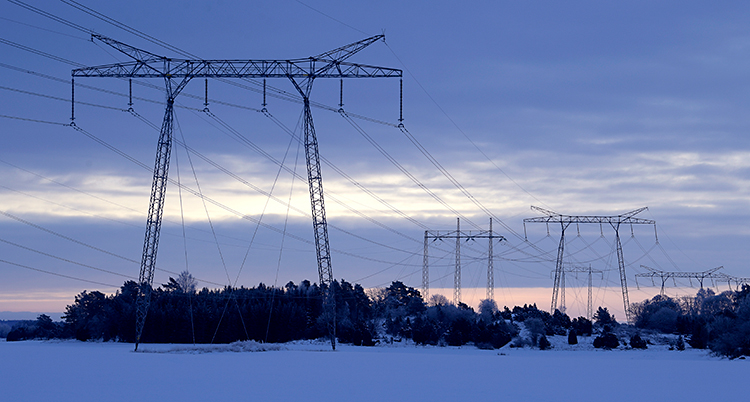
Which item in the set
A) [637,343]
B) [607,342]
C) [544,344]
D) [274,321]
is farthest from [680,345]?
[274,321]

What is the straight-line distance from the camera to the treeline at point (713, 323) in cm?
7775

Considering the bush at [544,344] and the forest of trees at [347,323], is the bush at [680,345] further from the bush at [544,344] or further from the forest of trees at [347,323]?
the bush at [544,344]

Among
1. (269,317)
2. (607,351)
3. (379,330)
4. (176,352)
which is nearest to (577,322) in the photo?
(607,351)

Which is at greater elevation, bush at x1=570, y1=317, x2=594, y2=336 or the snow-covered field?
bush at x1=570, y1=317, x2=594, y2=336

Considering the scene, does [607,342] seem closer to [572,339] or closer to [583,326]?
[572,339]

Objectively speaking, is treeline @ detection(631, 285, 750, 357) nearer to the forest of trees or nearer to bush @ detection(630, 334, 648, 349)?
the forest of trees

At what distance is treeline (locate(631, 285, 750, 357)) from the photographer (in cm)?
7775

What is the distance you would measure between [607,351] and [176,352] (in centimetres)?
5824

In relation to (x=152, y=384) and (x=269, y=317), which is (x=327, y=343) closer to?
(x=269, y=317)

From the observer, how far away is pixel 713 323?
89.2 metres

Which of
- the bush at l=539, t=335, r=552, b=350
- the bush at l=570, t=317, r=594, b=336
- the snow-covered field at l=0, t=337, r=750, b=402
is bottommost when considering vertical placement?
the snow-covered field at l=0, t=337, r=750, b=402

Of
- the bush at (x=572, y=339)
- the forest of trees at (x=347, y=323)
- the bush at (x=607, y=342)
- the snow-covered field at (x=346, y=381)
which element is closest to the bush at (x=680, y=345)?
the forest of trees at (x=347, y=323)

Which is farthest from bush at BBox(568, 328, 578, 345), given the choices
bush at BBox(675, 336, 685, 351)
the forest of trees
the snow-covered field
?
the snow-covered field

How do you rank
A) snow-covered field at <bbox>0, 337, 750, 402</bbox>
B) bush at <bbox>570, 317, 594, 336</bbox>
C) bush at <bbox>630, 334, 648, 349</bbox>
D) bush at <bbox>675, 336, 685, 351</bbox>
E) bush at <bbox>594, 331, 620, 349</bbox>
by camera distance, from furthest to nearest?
bush at <bbox>570, 317, 594, 336</bbox>
bush at <bbox>630, 334, 648, 349</bbox>
bush at <bbox>594, 331, 620, 349</bbox>
bush at <bbox>675, 336, 685, 351</bbox>
snow-covered field at <bbox>0, 337, 750, 402</bbox>
